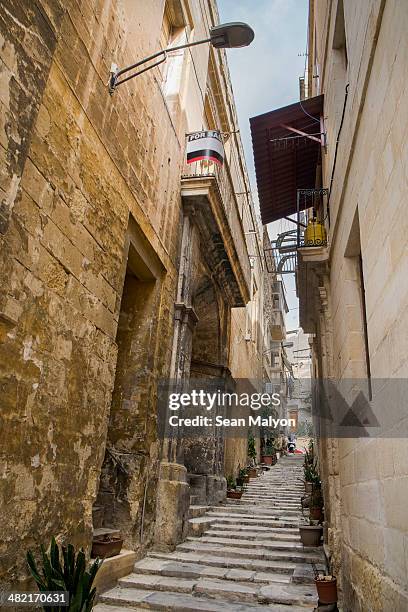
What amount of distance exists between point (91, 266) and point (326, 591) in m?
3.88

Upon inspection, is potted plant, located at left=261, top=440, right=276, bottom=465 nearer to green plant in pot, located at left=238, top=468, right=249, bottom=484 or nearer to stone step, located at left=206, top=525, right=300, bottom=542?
green plant in pot, located at left=238, top=468, right=249, bottom=484

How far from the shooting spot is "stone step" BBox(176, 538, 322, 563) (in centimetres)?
605

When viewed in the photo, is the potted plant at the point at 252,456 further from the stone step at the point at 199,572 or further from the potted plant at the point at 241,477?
the stone step at the point at 199,572

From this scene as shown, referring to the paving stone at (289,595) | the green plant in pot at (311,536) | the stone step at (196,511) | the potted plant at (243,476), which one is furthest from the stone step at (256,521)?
the potted plant at (243,476)

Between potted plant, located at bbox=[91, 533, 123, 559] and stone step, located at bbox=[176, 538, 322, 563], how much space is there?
152cm

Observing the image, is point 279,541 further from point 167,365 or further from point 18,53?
point 18,53

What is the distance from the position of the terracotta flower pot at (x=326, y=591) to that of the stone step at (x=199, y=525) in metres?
3.06

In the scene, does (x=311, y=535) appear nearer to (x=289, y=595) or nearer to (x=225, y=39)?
(x=289, y=595)

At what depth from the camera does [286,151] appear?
942 cm

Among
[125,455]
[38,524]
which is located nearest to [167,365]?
[125,455]

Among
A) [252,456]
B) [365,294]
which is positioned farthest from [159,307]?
[252,456]

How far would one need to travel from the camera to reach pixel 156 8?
695 centimetres

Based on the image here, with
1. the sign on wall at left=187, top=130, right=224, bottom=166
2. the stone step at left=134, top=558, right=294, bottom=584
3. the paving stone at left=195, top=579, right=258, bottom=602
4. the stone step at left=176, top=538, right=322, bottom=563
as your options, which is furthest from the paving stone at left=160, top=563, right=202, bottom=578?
the sign on wall at left=187, top=130, right=224, bottom=166

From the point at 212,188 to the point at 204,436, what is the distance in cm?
540
